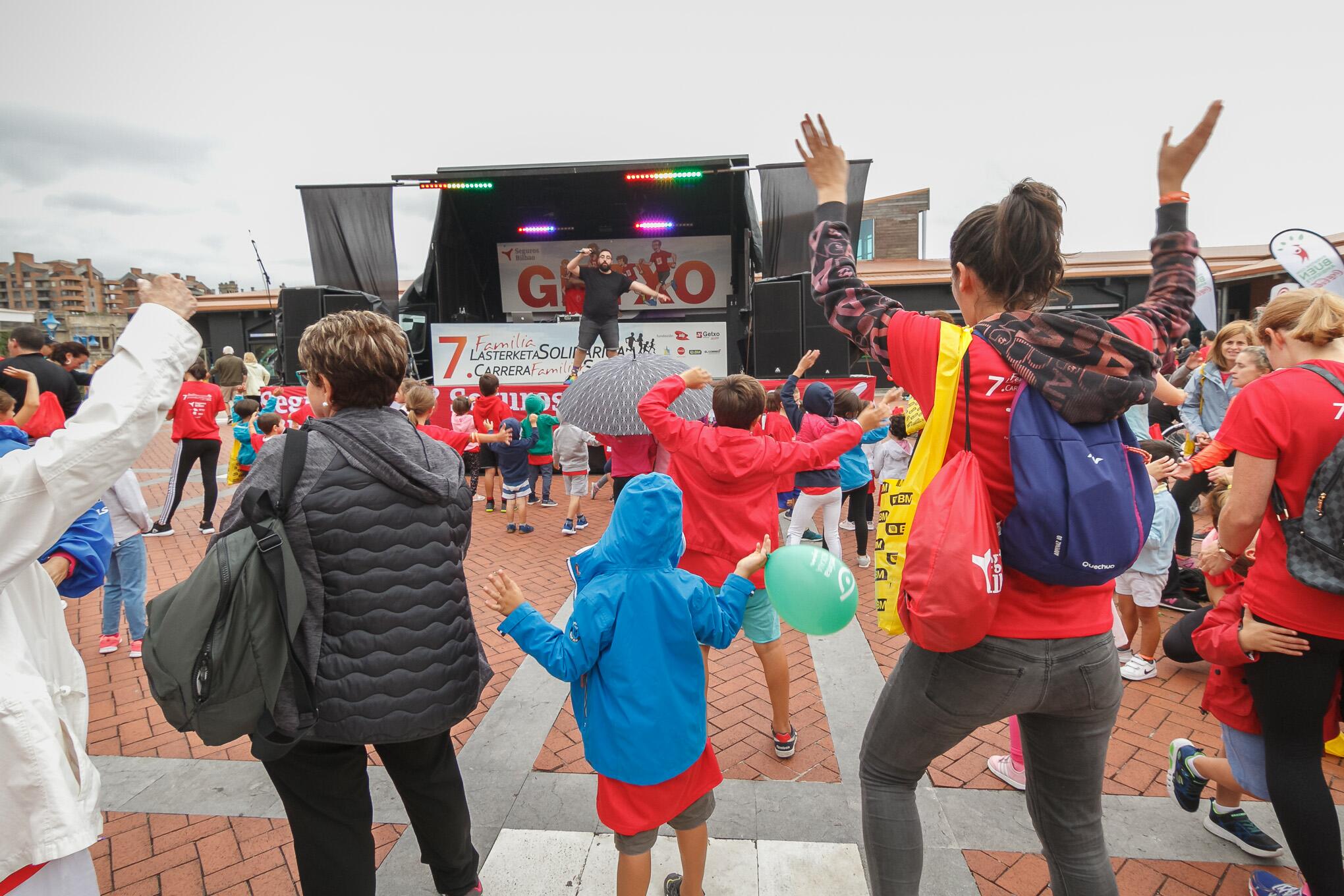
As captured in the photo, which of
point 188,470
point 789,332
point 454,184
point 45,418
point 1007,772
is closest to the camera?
point 1007,772

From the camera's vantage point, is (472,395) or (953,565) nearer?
(953,565)

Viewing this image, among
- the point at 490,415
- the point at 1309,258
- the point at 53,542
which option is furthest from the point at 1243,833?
the point at 1309,258

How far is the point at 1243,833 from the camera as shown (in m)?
2.44

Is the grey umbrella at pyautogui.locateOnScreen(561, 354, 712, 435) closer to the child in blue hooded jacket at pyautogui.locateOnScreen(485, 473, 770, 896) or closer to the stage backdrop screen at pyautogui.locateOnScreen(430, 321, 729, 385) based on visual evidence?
the child in blue hooded jacket at pyautogui.locateOnScreen(485, 473, 770, 896)

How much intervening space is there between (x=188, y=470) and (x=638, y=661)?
23.2ft

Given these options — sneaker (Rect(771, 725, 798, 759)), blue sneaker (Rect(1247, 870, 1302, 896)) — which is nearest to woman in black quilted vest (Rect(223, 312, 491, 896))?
sneaker (Rect(771, 725, 798, 759))

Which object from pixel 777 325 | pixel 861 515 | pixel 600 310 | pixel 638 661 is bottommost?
pixel 861 515

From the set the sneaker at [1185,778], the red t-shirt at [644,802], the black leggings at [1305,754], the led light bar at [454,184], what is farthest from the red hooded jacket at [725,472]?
the led light bar at [454,184]

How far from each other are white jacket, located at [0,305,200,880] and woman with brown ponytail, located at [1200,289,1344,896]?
8.58ft

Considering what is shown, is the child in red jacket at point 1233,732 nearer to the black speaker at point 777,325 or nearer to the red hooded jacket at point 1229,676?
the red hooded jacket at point 1229,676

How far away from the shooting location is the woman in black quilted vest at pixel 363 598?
5.75 feet

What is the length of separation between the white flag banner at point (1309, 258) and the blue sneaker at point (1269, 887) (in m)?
7.03

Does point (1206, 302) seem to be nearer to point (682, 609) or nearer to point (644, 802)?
point (682, 609)

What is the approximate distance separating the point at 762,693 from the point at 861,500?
290 cm
